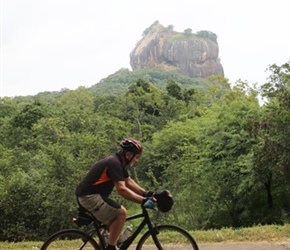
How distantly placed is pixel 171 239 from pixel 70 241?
1.27m

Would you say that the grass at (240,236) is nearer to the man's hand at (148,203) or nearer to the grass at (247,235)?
the grass at (247,235)

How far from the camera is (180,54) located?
Answer: 13100cm

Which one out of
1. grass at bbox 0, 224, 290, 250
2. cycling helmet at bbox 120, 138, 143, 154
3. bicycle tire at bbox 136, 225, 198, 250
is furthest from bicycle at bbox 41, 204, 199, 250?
grass at bbox 0, 224, 290, 250

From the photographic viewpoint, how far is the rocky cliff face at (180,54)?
5128 inches

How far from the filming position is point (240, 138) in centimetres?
1733

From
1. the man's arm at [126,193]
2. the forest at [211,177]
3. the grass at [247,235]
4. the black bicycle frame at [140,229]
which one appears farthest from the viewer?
the forest at [211,177]

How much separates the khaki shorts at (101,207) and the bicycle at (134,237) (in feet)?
0.44

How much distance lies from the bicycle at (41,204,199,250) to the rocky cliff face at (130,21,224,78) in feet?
404

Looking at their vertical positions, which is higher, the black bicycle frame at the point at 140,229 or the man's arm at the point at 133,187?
the man's arm at the point at 133,187

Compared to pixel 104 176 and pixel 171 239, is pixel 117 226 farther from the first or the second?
pixel 171 239

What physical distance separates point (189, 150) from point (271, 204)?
5.73 metres

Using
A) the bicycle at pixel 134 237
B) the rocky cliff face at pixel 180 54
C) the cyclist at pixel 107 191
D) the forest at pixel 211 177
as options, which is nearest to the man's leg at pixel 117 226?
the cyclist at pixel 107 191

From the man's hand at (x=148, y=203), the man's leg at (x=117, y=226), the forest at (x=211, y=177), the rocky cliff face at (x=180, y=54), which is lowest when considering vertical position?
the forest at (x=211, y=177)

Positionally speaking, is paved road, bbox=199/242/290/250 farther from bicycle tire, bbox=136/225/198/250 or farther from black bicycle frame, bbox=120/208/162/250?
black bicycle frame, bbox=120/208/162/250
